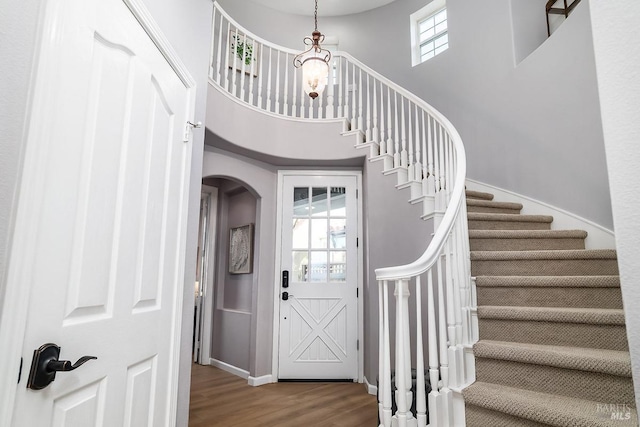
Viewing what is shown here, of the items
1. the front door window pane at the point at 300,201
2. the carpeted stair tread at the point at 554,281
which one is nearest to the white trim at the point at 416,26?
the front door window pane at the point at 300,201

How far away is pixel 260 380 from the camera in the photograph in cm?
381

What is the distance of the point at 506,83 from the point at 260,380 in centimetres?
413

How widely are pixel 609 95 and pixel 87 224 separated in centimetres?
136

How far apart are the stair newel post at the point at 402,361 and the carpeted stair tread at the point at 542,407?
1.00 ft

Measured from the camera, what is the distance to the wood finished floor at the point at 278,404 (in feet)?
9.17

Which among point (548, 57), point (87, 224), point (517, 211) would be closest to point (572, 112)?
point (548, 57)

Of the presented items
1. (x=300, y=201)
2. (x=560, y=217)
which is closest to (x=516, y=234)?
(x=560, y=217)

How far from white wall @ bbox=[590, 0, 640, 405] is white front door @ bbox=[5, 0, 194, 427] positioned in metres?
1.29

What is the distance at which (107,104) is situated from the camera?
1156 millimetres

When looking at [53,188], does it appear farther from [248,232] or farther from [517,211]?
[517,211]

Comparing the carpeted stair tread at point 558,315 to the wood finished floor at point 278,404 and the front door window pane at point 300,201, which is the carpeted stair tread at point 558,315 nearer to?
the wood finished floor at point 278,404

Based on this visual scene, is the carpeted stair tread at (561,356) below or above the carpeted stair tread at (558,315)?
below

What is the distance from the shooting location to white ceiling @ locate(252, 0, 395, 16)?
5.44 m

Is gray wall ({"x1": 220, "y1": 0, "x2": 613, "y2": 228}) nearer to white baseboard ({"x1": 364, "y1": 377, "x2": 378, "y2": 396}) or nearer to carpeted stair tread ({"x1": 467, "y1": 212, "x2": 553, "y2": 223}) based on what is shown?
carpeted stair tread ({"x1": 467, "y1": 212, "x2": 553, "y2": 223})
